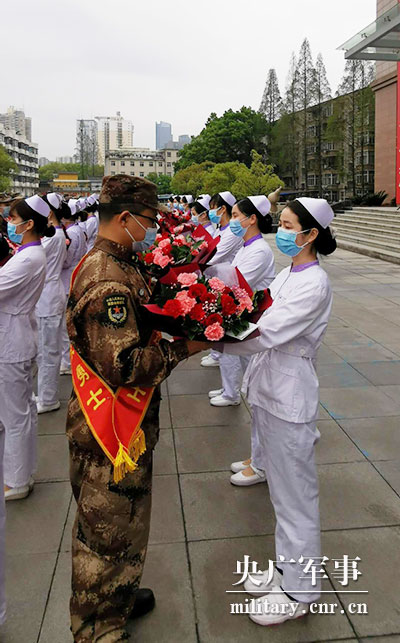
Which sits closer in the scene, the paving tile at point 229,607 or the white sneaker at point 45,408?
the paving tile at point 229,607

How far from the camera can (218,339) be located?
187 centimetres

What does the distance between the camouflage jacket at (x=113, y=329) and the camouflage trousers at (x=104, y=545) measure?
0.40 feet

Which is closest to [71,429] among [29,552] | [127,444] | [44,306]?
[127,444]

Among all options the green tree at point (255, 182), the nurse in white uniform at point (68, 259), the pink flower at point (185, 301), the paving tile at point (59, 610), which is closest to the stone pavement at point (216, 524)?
the paving tile at point (59, 610)

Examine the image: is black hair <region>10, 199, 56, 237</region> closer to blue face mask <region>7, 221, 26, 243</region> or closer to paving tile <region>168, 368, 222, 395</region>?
blue face mask <region>7, 221, 26, 243</region>

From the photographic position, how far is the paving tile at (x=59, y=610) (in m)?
2.24

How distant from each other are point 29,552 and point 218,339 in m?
1.75

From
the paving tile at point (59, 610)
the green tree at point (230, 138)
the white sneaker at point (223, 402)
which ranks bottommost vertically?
the paving tile at point (59, 610)

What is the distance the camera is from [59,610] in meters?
2.38

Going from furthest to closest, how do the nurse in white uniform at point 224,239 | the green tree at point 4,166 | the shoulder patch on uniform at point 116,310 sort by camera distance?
the green tree at point 4,166 < the nurse in white uniform at point 224,239 < the shoulder patch on uniform at point 116,310

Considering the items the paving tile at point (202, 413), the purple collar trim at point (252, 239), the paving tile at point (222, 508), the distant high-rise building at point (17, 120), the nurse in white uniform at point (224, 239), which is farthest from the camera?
the distant high-rise building at point (17, 120)

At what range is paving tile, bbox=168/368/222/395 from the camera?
5195 mm

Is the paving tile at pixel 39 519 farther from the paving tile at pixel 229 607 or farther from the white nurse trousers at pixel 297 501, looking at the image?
the white nurse trousers at pixel 297 501

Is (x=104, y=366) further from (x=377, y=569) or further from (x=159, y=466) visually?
(x=159, y=466)
